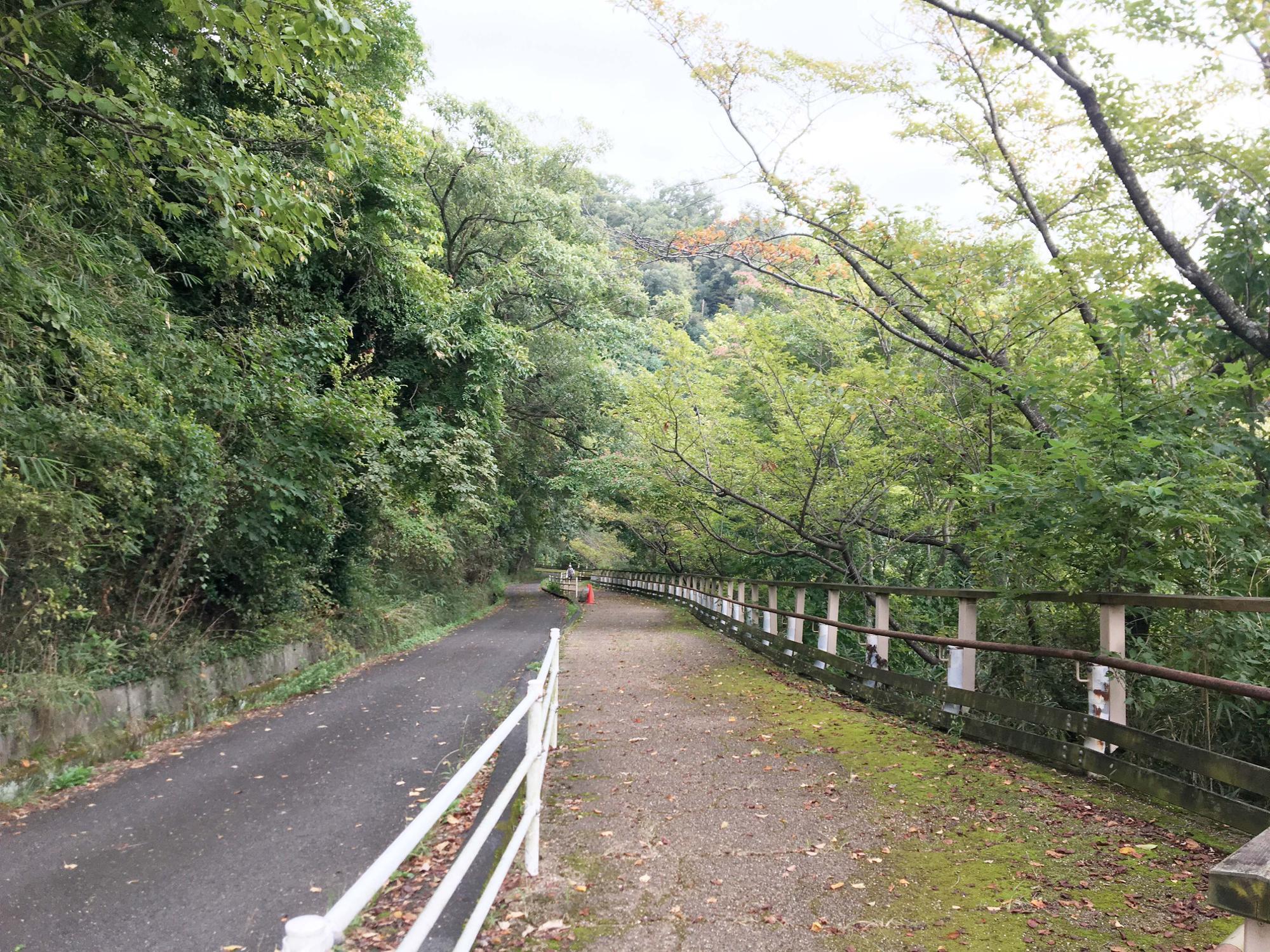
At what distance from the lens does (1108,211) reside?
8203 millimetres

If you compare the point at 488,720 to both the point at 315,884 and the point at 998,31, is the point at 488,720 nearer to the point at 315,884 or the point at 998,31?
the point at 315,884

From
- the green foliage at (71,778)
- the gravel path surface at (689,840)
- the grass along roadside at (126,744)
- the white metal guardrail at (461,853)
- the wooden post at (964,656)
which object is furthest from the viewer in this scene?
the green foliage at (71,778)

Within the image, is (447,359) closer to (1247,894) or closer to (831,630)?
(831,630)

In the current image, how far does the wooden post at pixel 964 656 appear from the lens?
6.33 meters

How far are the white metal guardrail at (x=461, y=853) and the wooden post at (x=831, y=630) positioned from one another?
453 centimetres

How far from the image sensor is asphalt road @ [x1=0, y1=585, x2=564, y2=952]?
13.6ft

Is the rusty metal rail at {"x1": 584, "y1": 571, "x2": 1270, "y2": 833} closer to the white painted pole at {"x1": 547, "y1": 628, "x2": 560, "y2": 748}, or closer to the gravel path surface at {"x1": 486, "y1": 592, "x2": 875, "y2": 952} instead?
the gravel path surface at {"x1": 486, "y1": 592, "x2": 875, "y2": 952}

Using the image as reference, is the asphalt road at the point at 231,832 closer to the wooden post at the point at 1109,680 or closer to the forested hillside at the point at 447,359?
the forested hillside at the point at 447,359

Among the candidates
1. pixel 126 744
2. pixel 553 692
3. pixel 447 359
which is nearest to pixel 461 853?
pixel 553 692

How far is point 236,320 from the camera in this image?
10602 mm

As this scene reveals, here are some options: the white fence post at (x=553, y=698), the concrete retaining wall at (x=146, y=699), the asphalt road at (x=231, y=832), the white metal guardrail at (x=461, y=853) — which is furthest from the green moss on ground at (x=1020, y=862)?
the concrete retaining wall at (x=146, y=699)

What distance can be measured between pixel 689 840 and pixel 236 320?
932cm

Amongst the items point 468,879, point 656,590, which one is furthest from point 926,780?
point 656,590

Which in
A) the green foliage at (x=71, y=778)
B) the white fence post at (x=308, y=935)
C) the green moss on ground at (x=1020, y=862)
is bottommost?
the green foliage at (x=71, y=778)
